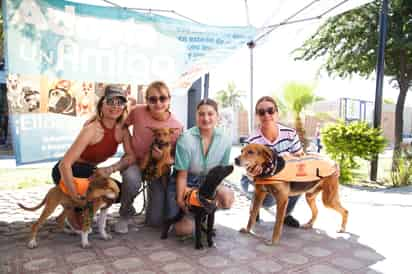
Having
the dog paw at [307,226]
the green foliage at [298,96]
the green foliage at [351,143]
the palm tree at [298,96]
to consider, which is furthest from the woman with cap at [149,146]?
the green foliage at [298,96]

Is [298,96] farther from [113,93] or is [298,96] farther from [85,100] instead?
[113,93]

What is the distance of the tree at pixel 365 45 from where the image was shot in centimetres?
965

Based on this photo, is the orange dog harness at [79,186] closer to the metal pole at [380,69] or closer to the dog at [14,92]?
the dog at [14,92]

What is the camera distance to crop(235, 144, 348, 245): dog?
119 inches

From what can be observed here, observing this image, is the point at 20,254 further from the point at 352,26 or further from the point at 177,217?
the point at 352,26

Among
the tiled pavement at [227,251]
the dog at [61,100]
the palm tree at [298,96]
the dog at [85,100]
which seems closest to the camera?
the tiled pavement at [227,251]

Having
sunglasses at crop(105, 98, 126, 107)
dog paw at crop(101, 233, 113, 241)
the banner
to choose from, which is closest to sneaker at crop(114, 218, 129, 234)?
dog paw at crop(101, 233, 113, 241)

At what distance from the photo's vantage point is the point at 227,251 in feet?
9.92

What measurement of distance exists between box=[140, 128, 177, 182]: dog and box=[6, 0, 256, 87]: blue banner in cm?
162

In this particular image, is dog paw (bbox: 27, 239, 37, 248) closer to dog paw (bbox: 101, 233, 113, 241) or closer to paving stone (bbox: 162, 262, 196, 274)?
dog paw (bbox: 101, 233, 113, 241)

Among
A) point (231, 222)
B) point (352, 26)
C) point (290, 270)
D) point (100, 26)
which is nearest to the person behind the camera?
point (290, 270)

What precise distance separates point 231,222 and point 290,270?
1336 mm

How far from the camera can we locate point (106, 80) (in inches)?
176

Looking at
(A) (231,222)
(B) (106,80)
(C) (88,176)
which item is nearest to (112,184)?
(C) (88,176)
